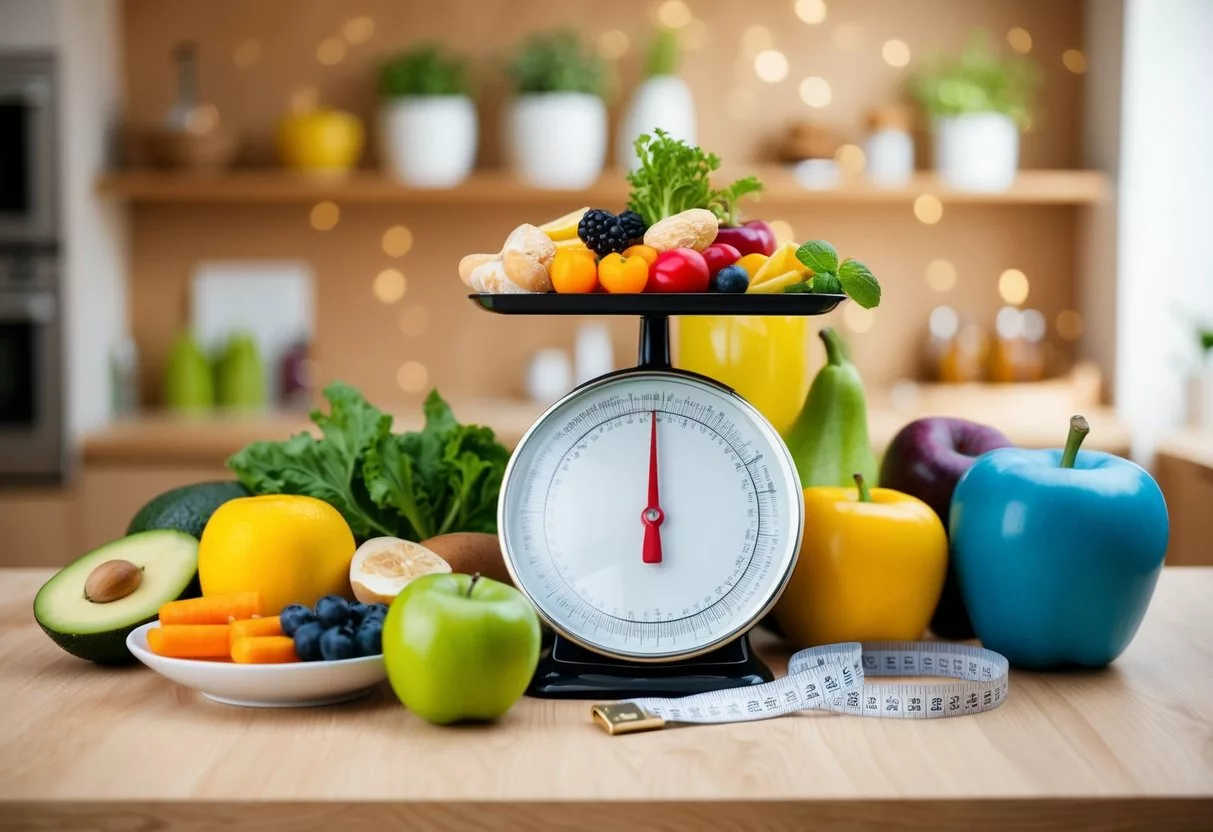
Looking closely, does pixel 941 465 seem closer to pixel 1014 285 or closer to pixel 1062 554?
pixel 1062 554

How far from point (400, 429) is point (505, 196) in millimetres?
705

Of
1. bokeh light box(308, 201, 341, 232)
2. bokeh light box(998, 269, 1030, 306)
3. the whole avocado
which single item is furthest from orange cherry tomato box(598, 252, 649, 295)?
bokeh light box(998, 269, 1030, 306)

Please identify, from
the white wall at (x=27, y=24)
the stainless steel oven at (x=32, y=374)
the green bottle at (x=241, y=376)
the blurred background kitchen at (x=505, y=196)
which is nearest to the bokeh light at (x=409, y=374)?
the blurred background kitchen at (x=505, y=196)

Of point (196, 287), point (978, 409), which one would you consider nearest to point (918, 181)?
point (978, 409)

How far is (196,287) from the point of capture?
375 centimetres

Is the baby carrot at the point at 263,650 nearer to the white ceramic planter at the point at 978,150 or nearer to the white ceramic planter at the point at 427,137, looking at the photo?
the white ceramic planter at the point at 427,137

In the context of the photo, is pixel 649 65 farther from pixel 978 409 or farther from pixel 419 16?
pixel 978 409

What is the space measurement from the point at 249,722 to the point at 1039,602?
2.14ft

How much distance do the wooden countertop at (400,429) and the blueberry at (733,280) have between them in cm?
209

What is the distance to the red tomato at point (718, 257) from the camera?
100cm

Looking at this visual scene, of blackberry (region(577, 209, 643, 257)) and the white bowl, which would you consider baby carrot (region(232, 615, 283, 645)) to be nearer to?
the white bowl

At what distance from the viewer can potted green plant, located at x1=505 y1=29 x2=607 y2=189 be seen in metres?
3.41

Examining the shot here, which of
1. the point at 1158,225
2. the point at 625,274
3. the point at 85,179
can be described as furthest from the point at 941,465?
the point at 85,179

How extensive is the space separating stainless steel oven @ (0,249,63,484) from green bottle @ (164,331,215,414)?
377 millimetres
